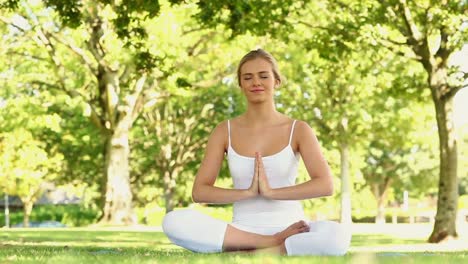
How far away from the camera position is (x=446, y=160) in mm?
20219

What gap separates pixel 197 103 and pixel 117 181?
14717 mm

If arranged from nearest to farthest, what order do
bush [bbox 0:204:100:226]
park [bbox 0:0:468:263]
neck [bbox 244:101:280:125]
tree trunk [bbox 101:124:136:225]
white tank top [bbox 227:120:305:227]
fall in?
white tank top [bbox 227:120:305:227] → neck [bbox 244:101:280:125] → park [bbox 0:0:468:263] → tree trunk [bbox 101:124:136:225] → bush [bbox 0:204:100:226]

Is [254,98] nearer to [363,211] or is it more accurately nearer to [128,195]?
Answer: [128,195]

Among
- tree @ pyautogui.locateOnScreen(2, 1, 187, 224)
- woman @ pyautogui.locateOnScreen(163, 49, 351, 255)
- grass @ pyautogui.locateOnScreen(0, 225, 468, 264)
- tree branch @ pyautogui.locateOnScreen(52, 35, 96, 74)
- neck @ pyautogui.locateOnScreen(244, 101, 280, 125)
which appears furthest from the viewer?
tree branch @ pyautogui.locateOnScreen(52, 35, 96, 74)

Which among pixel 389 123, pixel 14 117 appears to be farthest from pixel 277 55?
pixel 14 117

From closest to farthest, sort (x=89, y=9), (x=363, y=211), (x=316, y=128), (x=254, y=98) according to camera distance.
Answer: (x=254, y=98) → (x=89, y=9) → (x=316, y=128) → (x=363, y=211)

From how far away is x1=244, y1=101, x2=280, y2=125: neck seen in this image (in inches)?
310

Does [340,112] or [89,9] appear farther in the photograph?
[340,112]

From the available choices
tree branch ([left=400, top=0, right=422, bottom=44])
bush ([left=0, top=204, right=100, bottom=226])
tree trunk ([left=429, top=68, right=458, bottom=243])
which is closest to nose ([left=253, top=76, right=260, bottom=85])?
tree branch ([left=400, top=0, right=422, bottom=44])

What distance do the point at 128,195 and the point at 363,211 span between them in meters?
45.0

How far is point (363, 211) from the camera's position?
7531 centimetres

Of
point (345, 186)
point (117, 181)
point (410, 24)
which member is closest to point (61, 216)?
point (345, 186)

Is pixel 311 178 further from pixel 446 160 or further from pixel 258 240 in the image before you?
pixel 446 160

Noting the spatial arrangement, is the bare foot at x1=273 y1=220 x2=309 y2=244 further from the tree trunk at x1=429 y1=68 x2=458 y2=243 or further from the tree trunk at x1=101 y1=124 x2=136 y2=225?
the tree trunk at x1=101 y1=124 x2=136 y2=225
